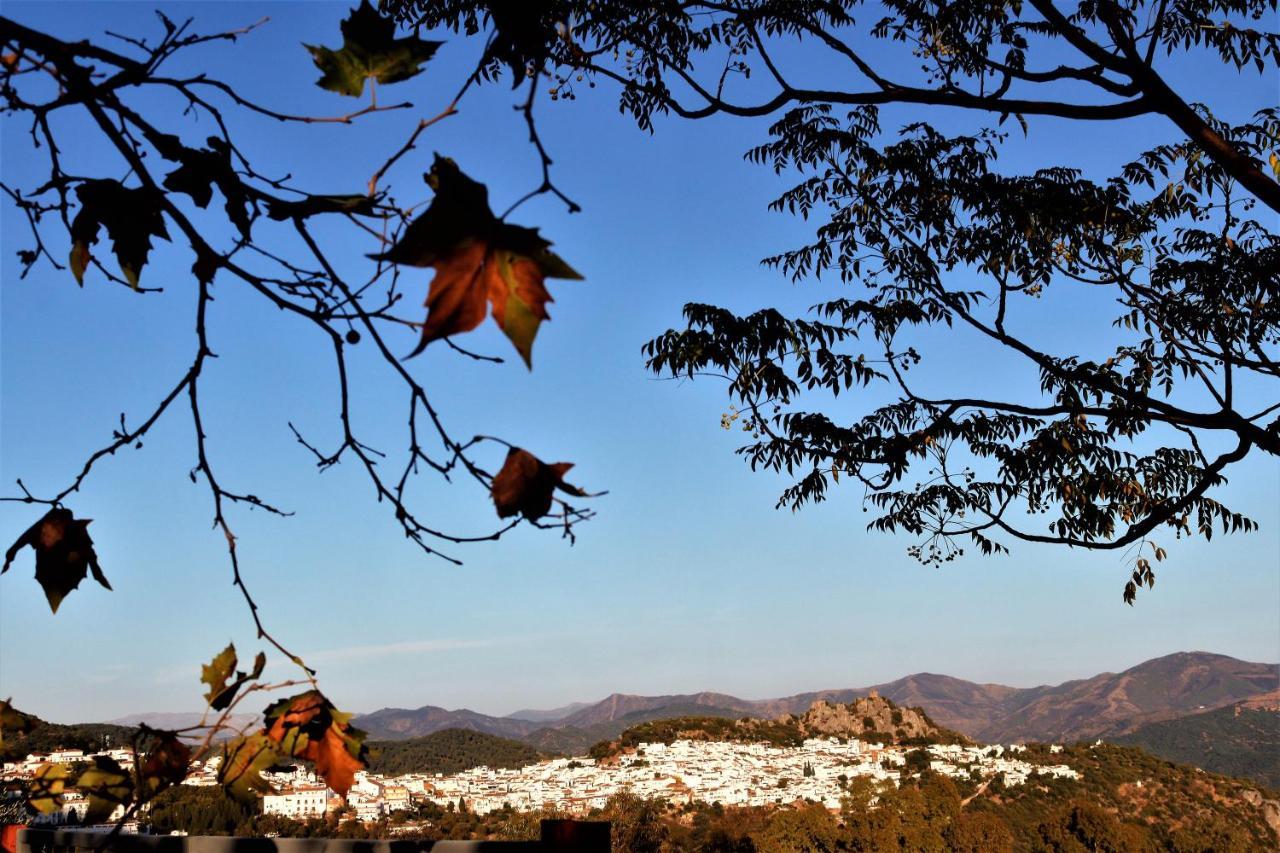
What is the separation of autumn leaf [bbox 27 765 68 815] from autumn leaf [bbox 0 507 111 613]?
50cm

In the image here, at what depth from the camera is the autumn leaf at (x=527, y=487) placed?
0.77 meters

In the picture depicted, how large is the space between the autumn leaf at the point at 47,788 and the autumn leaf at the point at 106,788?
0.15m

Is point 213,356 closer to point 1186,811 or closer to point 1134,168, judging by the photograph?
point 1134,168

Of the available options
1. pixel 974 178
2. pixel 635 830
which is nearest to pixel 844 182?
pixel 974 178

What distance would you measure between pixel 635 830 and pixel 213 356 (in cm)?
2250

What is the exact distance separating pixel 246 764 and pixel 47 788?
51cm

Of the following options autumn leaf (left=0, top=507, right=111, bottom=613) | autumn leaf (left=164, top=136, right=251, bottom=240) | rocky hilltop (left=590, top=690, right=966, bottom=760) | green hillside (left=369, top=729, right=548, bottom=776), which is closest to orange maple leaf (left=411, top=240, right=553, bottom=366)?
autumn leaf (left=164, top=136, right=251, bottom=240)

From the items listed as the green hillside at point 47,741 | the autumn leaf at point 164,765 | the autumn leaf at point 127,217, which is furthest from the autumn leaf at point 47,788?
the autumn leaf at point 127,217

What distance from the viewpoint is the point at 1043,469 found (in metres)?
6.11

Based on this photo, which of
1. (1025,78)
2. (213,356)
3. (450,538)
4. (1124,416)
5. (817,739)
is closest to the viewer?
(450,538)

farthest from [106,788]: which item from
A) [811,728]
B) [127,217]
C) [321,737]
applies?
[811,728]

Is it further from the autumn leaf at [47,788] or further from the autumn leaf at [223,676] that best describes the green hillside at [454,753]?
the autumn leaf at [223,676]

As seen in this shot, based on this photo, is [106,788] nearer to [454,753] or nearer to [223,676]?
[223,676]

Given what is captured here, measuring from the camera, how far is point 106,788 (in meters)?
1.23
